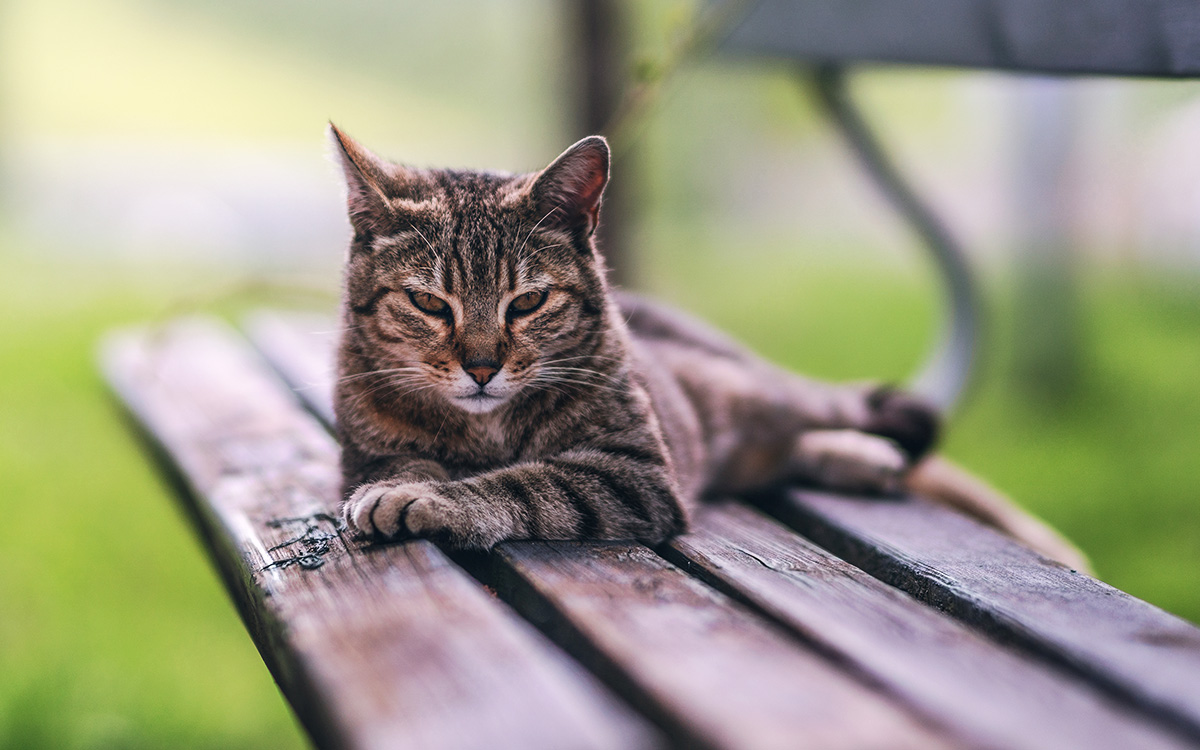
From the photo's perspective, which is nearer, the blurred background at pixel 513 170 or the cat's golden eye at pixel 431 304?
the cat's golden eye at pixel 431 304

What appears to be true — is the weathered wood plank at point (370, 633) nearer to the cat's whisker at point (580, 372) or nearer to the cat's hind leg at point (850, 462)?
the cat's whisker at point (580, 372)

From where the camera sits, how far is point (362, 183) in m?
1.96

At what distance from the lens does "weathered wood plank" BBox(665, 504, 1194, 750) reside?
1.07m

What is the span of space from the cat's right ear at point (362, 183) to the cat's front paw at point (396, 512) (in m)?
0.59

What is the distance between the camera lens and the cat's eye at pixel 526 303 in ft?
6.35

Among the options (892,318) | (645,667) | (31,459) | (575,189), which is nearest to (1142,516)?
(892,318)

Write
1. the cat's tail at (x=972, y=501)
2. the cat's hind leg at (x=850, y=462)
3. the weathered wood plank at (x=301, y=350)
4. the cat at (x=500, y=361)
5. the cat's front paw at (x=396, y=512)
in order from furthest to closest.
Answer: the weathered wood plank at (x=301, y=350) < the cat's tail at (x=972, y=501) < the cat's hind leg at (x=850, y=462) < the cat at (x=500, y=361) < the cat's front paw at (x=396, y=512)

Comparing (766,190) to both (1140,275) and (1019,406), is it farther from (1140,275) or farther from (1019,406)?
(1019,406)

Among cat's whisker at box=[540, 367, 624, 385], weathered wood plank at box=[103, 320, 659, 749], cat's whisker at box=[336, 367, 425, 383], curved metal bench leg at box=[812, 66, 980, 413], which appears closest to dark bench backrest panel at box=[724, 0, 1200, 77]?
curved metal bench leg at box=[812, 66, 980, 413]

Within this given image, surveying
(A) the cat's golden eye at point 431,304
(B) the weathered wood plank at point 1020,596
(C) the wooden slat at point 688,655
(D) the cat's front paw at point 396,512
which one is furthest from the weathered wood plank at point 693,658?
(A) the cat's golden eye at point 431,304

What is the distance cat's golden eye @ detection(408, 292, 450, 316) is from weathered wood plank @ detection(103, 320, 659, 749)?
0.40 m

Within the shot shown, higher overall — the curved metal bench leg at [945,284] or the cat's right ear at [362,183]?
the curved metal bench leg at [945,284]

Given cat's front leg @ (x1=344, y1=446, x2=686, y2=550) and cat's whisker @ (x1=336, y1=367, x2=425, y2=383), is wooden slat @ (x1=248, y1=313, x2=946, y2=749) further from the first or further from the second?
cat's whisker @ (x1=336, y1=367, x2=425, y2=383)

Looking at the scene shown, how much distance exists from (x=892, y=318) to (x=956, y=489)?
367 centimetres
